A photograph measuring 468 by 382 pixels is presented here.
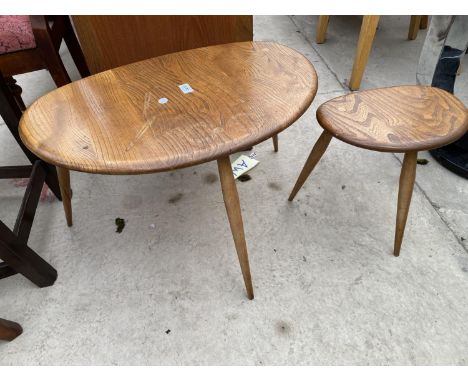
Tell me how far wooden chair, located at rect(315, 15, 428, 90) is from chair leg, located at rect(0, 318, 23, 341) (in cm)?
227

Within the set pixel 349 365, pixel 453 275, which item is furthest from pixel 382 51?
pixel 349 365

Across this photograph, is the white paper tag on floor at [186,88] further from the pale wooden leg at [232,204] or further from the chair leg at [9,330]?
the chair leg at [9,330]

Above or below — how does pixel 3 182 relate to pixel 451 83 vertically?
below

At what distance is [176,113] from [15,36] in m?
0.93

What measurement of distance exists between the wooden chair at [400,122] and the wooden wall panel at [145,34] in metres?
0.67

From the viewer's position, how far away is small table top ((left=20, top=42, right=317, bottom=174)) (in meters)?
0.87

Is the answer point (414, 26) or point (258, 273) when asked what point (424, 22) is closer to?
point (414, 26)

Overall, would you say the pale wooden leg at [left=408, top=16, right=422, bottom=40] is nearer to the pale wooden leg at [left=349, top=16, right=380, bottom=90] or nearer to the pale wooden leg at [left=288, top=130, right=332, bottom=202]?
the pale wooden leg at [left=349, top=16, right=380, bottom=90]

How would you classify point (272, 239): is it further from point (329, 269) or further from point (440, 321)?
point (440, 321)

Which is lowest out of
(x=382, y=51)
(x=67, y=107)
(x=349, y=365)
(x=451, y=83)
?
(x=349, y=365)

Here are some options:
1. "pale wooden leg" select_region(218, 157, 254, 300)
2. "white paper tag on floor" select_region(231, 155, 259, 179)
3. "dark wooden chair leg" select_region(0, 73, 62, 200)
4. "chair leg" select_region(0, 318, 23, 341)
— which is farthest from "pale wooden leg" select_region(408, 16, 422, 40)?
"chair leg" select_region(0, 318, 23, 341)

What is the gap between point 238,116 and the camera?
3.17ft

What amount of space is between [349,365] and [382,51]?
7.97 feet

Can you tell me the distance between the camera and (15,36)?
138cm
